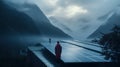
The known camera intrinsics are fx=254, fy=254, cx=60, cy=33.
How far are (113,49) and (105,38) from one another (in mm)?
1159

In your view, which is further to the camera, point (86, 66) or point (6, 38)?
point (6, 38)

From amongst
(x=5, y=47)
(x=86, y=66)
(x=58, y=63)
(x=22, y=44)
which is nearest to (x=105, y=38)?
(x=86, y=66)

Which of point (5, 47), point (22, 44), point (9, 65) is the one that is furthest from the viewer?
point (22, 44)

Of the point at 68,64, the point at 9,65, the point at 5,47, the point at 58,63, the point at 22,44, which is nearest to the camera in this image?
the point at 68,64

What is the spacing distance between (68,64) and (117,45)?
12464mm

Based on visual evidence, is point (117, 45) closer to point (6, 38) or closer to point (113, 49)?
point (113, 49)

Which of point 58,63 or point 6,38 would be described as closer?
point 58,63

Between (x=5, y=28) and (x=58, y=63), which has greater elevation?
(x=5, y=28)

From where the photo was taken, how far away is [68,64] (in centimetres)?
3256

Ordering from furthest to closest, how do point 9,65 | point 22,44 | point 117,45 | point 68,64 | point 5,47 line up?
point 22,44, point 5,47, point 9,65, point 68,64, point 117,45

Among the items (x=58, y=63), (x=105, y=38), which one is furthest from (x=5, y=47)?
(x=105, y=38)

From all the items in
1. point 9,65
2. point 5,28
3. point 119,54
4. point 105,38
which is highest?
point 5,28

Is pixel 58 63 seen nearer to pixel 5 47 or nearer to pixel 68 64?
pixel 68 64

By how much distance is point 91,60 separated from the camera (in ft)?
110
